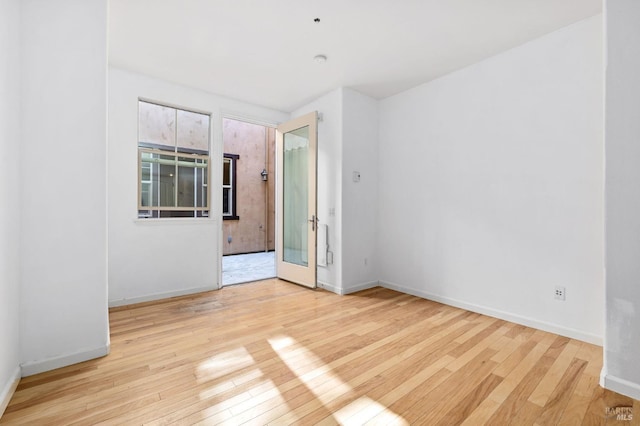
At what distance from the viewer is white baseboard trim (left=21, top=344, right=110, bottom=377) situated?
1.91 metres

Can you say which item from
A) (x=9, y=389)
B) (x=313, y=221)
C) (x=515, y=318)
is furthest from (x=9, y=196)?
(x=515, y=318)

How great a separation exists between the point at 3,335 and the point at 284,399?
5.40ft

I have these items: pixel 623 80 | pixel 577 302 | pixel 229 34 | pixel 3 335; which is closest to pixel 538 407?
pixel 577 302

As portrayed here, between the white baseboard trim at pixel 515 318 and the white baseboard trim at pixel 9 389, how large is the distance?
3678 millimetres

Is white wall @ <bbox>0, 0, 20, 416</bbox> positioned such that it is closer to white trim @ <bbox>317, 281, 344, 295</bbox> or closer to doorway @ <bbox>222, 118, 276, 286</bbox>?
white trim @ <bbox>317, 281, 344, 295</bbox>

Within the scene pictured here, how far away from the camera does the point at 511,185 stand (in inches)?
114

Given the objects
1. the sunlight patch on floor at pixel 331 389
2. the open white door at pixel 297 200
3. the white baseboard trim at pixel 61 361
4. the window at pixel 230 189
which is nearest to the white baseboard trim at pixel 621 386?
the sunlight patch on floor at pixel 331 389

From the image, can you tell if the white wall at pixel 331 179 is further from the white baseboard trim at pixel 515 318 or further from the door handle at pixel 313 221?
the white baseboard trim at pixel 515 318

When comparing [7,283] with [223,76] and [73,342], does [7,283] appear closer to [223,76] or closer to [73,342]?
[73,342]

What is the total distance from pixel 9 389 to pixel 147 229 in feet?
6.62

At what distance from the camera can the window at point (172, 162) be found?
3586 millimetres

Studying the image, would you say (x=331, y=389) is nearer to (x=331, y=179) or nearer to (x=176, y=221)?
(x=331, y=179)

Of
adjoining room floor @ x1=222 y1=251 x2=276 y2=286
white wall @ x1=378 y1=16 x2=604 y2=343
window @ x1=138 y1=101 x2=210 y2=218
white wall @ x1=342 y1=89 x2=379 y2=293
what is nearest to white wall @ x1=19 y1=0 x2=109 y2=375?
window @ x1=138 y1=101 x2=210 y2=218

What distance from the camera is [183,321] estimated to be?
288 centimetres
